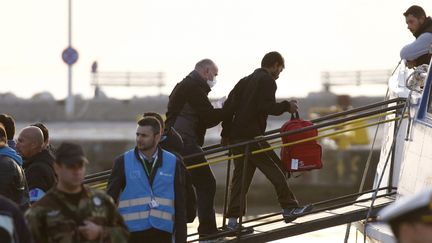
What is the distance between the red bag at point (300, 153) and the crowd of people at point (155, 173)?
155 mm

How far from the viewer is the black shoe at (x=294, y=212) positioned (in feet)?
42.6

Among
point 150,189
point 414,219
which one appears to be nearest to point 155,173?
point 150,189

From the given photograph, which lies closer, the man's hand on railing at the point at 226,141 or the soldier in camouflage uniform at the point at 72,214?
the soldier in camouflage uniform at the point at 72,214

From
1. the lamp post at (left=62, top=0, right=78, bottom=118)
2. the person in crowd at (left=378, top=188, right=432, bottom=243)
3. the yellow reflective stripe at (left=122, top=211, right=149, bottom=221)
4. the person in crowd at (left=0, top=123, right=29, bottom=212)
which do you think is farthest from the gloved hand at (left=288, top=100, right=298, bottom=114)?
the lamp post at (left=62, top=0, right=78, bottom=118)

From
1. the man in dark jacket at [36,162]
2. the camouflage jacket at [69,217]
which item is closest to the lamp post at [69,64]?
the man in dark jacket at [36,162]

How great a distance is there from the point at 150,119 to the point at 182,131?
2.62m

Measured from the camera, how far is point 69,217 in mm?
8109

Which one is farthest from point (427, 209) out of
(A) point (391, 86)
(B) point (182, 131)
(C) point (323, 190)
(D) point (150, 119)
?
(C) point (323, 190)

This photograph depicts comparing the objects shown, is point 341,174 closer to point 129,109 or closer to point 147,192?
point 129,109

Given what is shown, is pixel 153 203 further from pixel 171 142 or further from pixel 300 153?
pixel 300 153

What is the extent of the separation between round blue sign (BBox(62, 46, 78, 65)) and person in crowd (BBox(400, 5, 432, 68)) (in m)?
42.9

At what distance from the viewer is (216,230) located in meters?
13.0

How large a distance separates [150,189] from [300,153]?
295 centimetres

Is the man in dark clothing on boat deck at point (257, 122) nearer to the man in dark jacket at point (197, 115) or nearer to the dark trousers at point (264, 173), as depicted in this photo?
the dark trousers at point (264, 173)
